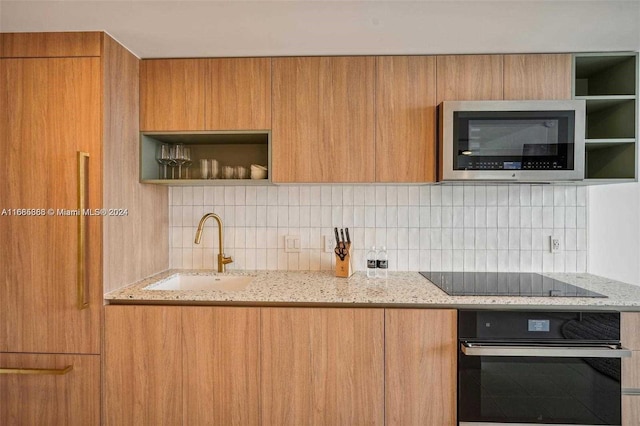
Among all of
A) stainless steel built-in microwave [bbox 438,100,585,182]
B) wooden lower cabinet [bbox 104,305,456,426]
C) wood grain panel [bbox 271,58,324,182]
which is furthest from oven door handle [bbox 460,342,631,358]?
wood grain panel [bbox 271,58,324,182]

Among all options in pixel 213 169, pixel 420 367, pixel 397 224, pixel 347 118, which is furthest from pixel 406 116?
pixel 420 367

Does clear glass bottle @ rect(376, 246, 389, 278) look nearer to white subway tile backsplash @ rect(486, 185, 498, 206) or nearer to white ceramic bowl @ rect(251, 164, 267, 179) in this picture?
white subway tile backsplash @ rect(486, 185, 498, 206)

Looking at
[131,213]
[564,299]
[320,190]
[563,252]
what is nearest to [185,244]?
[131,213]

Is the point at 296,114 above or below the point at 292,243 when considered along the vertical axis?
above

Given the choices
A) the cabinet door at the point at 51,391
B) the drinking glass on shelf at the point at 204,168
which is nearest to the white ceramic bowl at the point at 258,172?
the drinking glass on shelf at the point at 204,168

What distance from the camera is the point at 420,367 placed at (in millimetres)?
1668

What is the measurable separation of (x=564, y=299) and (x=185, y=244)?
203 cm

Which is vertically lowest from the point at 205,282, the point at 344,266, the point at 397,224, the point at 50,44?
the point at 205,282

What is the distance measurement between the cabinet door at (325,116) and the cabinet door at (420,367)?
2.45ft

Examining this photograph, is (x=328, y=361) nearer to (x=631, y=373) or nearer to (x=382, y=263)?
(x=382, y=263)

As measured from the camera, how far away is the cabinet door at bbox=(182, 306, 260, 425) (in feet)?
5.55

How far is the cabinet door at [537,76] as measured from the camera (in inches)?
76.5

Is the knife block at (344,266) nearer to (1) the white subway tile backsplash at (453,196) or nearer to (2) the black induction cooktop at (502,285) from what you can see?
(2) the black induction cooktop at (502,285)

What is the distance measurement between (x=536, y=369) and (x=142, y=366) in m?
1.70
